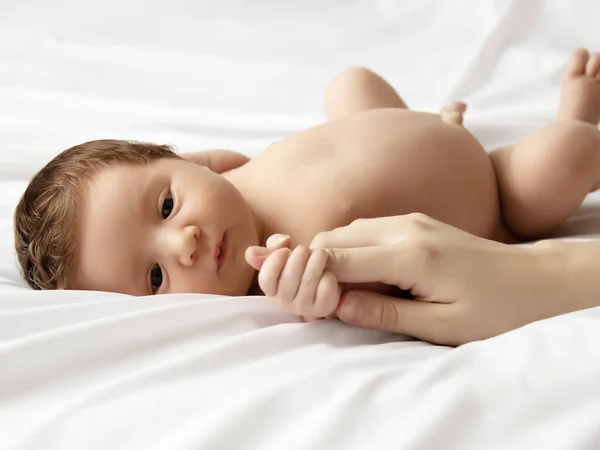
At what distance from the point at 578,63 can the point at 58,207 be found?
105 centimetres

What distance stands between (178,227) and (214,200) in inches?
2.6

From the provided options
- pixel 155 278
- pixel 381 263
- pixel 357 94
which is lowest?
pixel 155 278

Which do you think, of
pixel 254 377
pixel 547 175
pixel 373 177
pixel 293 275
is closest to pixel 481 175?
pixel 547 175

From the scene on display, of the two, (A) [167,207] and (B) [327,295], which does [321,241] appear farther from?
(A) [167,207]

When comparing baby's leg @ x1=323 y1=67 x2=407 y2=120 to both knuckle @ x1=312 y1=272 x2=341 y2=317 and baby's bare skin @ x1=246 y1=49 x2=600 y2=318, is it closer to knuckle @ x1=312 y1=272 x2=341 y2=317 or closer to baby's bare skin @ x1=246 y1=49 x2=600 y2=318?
baby's bare skin @ x1=246 y1=49 x2=600 y2=318

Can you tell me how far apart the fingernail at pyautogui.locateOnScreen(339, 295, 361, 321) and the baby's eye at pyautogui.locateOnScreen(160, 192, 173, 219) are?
1.12ft

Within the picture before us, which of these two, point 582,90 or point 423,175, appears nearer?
point 423,175

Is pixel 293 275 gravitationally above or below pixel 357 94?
below

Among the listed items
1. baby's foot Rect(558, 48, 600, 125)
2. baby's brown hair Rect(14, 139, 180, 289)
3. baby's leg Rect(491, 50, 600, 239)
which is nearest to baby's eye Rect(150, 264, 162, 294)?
baby's brown hair Rect(14, 139, 180, 289)

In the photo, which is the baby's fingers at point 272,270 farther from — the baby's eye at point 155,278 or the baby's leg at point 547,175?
the baby's leg at point 547,175

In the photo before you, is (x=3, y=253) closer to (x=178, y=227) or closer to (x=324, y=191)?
(x=178, y=227)

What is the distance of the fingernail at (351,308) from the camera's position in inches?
30.8

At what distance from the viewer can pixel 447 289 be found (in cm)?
79

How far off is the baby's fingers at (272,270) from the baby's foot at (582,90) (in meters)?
0.89
